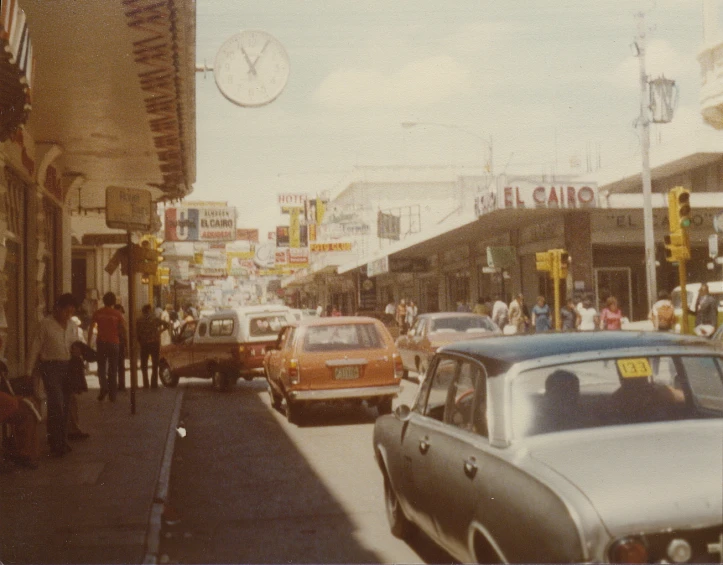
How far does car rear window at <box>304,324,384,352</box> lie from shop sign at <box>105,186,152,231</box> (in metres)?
2.99

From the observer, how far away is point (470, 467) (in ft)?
15.5

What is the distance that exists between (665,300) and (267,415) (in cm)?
862

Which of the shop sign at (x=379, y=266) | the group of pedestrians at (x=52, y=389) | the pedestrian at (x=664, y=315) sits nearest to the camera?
the group of pedestrians at (x=52, y=389)

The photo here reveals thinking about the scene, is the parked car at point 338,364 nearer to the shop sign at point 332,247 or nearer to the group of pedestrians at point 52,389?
the group of pedestrians at point 52,389

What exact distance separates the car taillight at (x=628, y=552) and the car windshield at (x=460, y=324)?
15.4m

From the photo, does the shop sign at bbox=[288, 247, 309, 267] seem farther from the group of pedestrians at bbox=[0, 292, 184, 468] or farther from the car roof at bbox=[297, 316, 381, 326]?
the group of pedestrians at bbox=[0, 292, 184, 468]

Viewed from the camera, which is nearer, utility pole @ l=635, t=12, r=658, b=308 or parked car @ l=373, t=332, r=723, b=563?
parked car @ l=373, t=332, r=723, b=563

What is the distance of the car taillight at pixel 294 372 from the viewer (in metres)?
13.4

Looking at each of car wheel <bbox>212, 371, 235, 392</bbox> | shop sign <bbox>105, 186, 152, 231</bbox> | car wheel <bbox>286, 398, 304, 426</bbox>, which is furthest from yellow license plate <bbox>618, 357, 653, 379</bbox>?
car wheel <bbox>212, 371, 235, 392</bbox>

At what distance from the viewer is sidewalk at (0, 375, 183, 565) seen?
6.44 metres

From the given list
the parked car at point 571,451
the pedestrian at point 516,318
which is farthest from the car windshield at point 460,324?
the parked car at point 571,451

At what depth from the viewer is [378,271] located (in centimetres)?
4819

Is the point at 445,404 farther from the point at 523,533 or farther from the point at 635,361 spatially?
the point at 523,533

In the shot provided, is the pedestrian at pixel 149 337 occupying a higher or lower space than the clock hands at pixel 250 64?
lower
